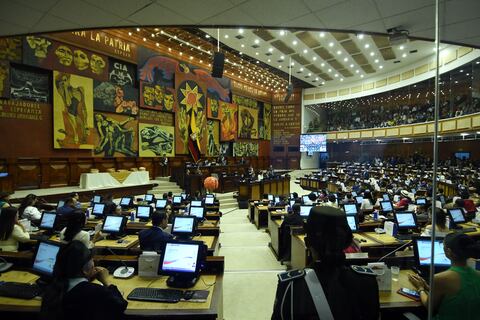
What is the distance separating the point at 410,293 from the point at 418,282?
19 cm

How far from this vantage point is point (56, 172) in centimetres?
1091

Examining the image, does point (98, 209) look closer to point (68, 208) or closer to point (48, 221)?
point (68, 208)

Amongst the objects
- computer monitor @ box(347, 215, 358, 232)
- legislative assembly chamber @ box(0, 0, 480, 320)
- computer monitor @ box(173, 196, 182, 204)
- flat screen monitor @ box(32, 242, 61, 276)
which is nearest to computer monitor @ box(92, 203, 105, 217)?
legislative assembly chamber @ box(0, 0, 480, 320)

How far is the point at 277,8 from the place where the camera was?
2.98 meters

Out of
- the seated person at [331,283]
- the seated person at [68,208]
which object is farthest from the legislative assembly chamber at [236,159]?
the seated person at [68,208]

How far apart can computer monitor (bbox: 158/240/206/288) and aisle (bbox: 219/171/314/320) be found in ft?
4.46

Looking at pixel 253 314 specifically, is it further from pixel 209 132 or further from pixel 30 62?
pixel 209 132

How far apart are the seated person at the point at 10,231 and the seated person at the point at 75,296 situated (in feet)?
8.56

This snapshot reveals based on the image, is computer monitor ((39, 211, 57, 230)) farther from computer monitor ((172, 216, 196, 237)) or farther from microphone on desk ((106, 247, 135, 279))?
microphone on desk ((106, 247, 135, 279))

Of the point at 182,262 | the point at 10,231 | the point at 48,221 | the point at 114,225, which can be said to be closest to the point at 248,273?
the point at 114,225

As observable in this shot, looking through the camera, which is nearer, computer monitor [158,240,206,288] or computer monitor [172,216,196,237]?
computer monitor [158,240,206,288]

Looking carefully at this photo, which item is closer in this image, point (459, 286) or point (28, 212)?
point (459, 286)

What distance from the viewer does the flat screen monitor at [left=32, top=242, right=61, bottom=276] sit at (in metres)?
2.79

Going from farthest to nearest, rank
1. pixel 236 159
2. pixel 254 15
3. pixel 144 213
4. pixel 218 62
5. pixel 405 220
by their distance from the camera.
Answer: pixel 236 159, pixel 218 62, pixel 144 213, pixel 405 220, pixel 254 15
